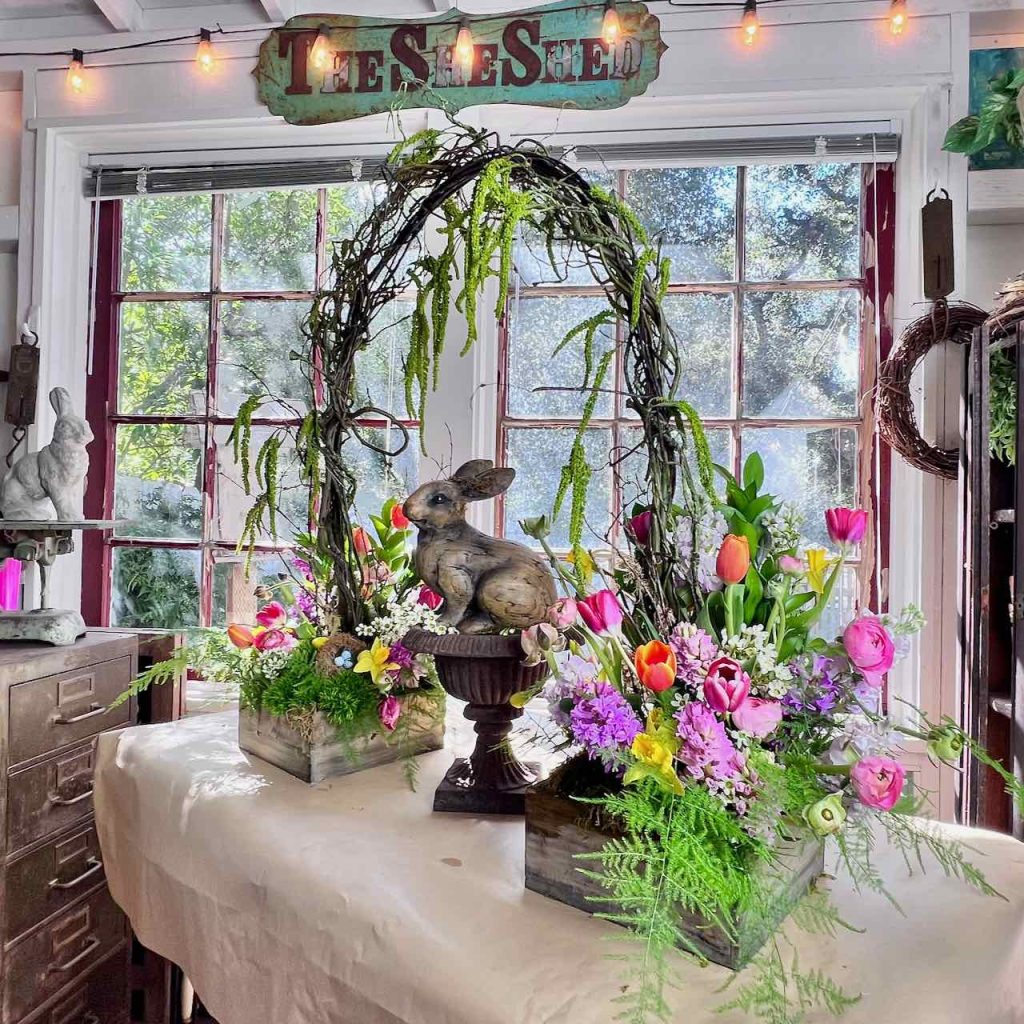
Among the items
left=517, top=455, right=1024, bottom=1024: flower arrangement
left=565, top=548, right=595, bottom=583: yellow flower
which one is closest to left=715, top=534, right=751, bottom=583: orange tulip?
left=517, top=455, right=1024, bottom=1024: flower arrangement

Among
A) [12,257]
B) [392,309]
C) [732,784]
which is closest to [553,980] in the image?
[732,784]

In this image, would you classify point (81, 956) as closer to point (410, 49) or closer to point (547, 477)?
point (547, 477)

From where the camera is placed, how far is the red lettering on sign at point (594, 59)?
2.01m

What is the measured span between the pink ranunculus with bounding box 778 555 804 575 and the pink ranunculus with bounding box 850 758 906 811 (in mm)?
204

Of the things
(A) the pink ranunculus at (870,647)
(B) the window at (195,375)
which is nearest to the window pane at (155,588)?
(B) the window at (195,375)

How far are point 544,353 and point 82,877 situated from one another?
1.72 meters

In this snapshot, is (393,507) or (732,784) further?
(393,507)

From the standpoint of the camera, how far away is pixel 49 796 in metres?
1.74

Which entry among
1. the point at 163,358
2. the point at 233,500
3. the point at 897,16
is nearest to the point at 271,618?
the point at 233,500

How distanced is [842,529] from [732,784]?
33 cm

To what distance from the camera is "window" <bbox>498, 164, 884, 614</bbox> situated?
6.76 feet

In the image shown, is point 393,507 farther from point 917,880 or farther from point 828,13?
point 828,13

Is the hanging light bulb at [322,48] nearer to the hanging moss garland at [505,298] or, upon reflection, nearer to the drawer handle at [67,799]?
the hanging moss garland at [505,298]

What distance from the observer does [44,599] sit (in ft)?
6.11
